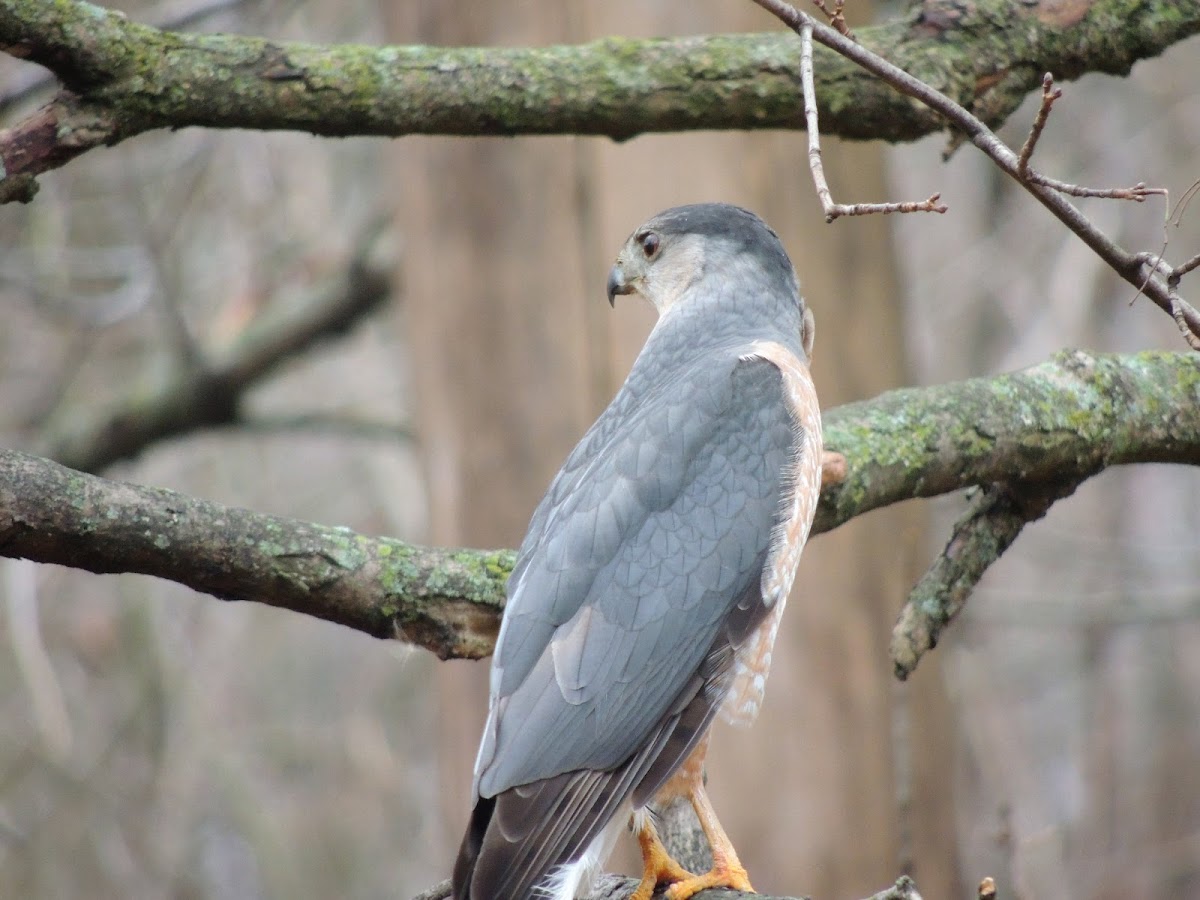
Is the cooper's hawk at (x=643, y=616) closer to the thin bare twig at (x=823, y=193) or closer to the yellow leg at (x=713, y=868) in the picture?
the yellow leg at (x=713, y=868)

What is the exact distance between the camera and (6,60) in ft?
22.7

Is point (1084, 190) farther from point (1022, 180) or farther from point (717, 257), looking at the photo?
point (717, 257)

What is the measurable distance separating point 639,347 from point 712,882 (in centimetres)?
269

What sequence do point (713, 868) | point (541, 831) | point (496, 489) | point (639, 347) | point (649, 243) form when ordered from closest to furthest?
point (541, 831) < point (713, 868) < point (649, 243) < point (639, 347) < point (496, 489)

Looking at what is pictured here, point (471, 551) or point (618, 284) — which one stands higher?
point (618, 284)

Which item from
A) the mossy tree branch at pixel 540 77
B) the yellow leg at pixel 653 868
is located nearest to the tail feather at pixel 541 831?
the yellow leg at pixel 653 868

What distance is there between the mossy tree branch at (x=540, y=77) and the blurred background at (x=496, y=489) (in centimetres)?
180

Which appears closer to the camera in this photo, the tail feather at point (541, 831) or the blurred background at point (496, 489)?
the tail feather at point (541, 831)

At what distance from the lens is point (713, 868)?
3.23 meters

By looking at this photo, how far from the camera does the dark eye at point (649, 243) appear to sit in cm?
407

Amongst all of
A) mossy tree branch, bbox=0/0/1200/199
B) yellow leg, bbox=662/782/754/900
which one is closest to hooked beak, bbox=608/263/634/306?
mossy tree branch, bbox=0/0/1200/199

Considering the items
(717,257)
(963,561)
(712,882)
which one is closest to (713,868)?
(712,882)

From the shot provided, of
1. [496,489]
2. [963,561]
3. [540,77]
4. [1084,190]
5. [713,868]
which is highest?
[540,77]

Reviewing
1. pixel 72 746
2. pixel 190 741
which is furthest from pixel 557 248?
pixel 72 746
